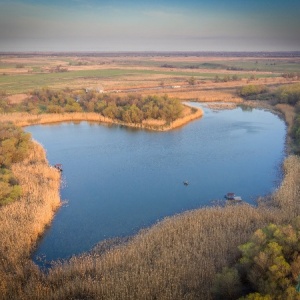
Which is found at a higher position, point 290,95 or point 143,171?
point 290,95

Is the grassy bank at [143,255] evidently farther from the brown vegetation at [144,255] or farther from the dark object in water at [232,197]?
the dark object in water at [232,197]

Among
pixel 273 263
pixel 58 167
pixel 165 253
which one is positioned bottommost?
pixel 165 253

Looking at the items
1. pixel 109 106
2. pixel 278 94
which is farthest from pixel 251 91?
pixel 109 106

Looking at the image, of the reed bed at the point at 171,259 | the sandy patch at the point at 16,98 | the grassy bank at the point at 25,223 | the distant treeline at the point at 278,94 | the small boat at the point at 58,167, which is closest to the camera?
the reed bed at the point at 171,259

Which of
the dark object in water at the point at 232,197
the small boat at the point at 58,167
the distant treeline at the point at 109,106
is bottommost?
the dark object in water at the point at 232,197

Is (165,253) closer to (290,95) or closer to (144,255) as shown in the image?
(144,255)

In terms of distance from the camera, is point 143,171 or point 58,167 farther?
point 58,167

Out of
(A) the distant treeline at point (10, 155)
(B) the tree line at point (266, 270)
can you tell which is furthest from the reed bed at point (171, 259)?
(A) the distant treeline at point (10, 155)
